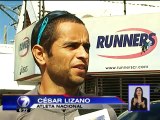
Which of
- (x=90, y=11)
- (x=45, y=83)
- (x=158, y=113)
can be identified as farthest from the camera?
(x=90, y=11)

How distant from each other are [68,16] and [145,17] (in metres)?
13.1

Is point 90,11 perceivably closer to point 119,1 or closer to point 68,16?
point 119,1

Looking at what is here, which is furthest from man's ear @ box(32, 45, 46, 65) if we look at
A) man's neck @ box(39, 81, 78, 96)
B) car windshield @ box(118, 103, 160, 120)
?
car windshield @ box(118, 103, 160, 120)

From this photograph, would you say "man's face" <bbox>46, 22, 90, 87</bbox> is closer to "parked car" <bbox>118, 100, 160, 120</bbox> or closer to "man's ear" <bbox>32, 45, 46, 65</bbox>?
"man's ear" <bbox>32, 45, 46, 65</bbox>

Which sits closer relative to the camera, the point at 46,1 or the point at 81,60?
the point at 81,60

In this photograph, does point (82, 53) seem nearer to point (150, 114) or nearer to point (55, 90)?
point (55, 90)

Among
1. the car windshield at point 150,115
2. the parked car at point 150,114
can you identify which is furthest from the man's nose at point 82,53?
the car windshield at point 150,115

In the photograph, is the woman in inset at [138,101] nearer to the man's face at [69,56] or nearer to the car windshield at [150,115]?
the man's face at [69,56]

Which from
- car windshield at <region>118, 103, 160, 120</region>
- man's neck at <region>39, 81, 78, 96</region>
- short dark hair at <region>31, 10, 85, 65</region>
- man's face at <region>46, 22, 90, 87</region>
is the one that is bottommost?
car windshield at <region>118, 103, 160, 120</region>

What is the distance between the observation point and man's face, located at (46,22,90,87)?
1.61 metres

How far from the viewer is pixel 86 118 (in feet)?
5.30

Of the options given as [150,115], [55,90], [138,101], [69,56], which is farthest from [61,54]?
[150,115]

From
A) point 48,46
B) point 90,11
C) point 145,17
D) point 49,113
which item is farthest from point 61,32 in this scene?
point 90,11

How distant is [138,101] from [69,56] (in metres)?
0.37
